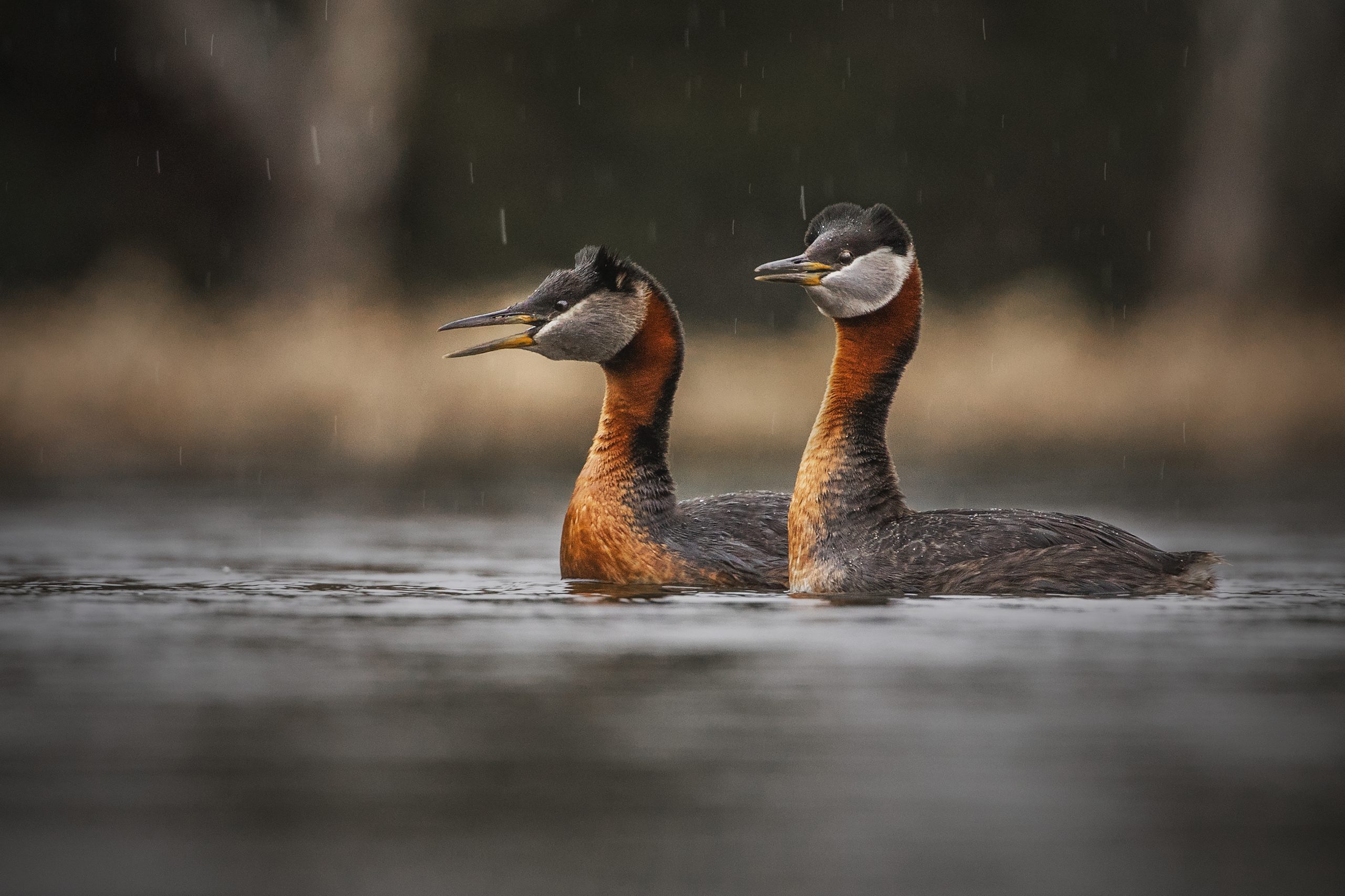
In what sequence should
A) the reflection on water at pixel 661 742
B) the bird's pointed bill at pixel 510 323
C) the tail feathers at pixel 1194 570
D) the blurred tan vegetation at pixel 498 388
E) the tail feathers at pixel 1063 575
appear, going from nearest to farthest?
the reflection on water at pixel 661 742, the tail feathers at pixel 1063 575, the tail feathers at pixel 1194 570, the bird's pointed bill at pixel 510 323, the blurred tan vegetation at pixel 498 388

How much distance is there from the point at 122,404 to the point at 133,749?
1175 cm

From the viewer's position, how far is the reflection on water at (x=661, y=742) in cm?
332

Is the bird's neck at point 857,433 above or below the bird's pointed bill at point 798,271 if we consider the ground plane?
below

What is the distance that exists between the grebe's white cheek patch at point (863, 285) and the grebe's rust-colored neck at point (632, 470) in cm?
92

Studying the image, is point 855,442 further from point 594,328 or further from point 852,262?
point 594,328

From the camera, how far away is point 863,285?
7.49 meters

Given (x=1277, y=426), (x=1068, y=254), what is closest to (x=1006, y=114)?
(x=1068, y=254)

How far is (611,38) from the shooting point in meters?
24.6

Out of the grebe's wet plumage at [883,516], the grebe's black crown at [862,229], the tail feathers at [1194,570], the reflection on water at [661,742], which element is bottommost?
the reflection on water at [661,742]

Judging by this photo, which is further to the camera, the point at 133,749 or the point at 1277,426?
the point at 1277,426

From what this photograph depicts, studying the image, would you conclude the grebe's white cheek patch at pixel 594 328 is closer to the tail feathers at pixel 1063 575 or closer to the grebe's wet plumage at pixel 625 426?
the grebe's wet plumage at pixel 625 426

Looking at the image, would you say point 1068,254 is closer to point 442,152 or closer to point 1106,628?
point 442,152

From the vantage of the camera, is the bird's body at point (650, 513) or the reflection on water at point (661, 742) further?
the bird's body at point (650, 513)

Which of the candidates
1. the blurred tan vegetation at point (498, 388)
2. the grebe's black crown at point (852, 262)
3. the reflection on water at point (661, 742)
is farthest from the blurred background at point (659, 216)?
the reflection on water at point (661, 742)
